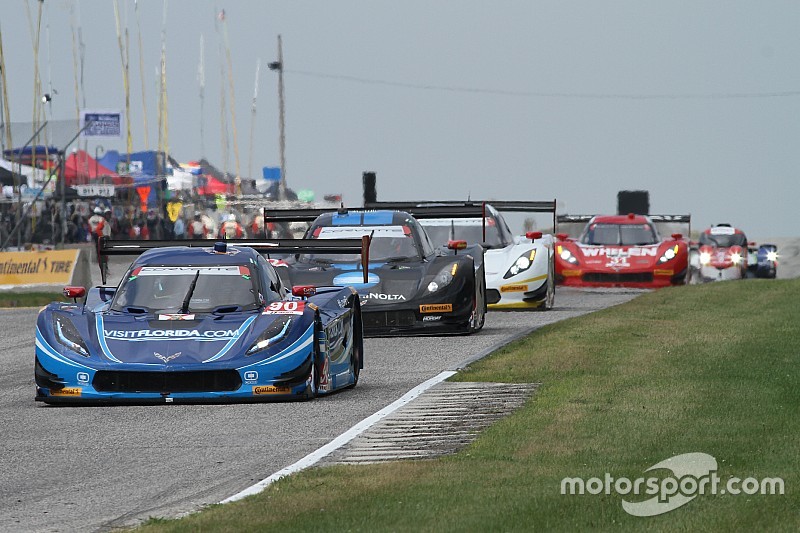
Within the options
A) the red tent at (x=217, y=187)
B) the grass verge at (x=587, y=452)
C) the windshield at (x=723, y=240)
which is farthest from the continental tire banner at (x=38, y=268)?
the red tent at (x=217, y=187)

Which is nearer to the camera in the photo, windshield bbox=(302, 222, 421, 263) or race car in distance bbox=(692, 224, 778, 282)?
windshield bbox=(302, 222, 421, 263)

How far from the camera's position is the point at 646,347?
14133 mm

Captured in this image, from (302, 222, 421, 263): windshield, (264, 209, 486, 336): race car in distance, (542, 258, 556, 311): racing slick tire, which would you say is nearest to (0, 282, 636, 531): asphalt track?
(264, 209, 486, 336): race car in distance

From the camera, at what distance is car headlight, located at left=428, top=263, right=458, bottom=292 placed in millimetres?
16422

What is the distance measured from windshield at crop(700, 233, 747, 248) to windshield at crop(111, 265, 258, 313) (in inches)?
947

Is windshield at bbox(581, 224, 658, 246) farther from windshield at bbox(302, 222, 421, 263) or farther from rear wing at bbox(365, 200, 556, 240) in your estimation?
windshield at bbox(302, 222, 421, 263)

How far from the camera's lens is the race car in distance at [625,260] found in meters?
26.8

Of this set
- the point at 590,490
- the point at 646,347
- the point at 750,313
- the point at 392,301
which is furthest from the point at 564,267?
the point at 590,490

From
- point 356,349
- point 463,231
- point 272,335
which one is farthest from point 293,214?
point 272,335

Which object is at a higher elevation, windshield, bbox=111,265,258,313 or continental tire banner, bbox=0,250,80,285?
windshield, bbox=111,265,258,313

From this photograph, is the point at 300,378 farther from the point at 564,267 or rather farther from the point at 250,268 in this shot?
the point at 564,267

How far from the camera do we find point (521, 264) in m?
20.7

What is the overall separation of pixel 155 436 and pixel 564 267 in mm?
18396

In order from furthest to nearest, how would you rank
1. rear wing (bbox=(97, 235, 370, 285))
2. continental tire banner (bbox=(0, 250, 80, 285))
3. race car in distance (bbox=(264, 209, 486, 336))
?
continental tire banner (bbox=(0, 250, 80, 285)) → race car in distance (bbox=(264, 209, 486, 336)) → rear wing (bbox=(97, 235, 370, 285))
